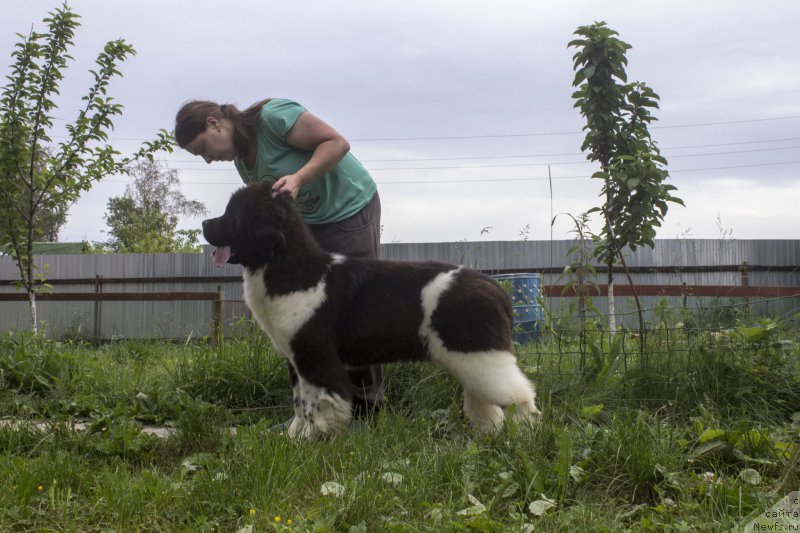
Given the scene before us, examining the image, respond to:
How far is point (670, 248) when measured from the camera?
1437 centimetres

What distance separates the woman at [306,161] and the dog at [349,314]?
0.34 m

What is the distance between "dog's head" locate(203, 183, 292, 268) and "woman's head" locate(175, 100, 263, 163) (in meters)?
0.50

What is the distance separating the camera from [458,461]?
2.93 metres

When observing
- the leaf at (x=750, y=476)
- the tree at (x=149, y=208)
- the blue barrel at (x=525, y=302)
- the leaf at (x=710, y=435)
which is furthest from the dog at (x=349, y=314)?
the tree at (x=149, y=208)

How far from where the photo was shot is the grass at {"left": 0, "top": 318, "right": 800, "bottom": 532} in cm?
253

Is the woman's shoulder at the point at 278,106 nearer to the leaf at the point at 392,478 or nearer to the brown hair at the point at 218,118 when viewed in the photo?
the brown hair at the point at 218,118

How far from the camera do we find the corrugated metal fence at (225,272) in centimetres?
1366

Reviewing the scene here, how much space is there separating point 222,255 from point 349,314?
85cm

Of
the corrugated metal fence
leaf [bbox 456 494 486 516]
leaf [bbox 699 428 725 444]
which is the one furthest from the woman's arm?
the corrugated metal fence

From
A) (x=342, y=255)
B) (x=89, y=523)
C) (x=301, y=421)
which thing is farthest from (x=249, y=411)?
(x=89, y=523)

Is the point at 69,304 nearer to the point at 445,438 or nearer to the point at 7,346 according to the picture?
the point at 7,346

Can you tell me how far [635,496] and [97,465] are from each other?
2557 mm

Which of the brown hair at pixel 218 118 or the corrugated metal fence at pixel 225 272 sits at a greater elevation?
the brown hair at pixel 218 118

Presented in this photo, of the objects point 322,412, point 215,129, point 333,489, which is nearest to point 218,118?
point 215,129
